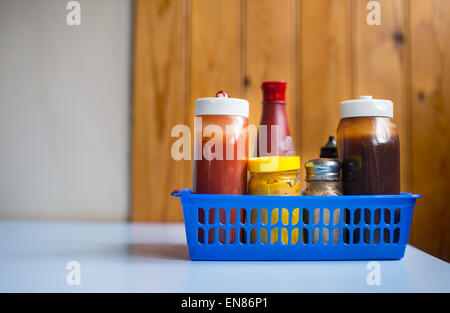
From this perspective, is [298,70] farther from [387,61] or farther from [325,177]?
[325,177]

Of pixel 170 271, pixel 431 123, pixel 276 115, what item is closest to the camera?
pixel 170 271

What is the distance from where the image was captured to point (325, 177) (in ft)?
2.00

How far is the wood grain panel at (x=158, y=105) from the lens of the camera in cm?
108

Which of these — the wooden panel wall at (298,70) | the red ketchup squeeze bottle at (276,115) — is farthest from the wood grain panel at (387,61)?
the red ketchup squeeze bottle at (276,115)

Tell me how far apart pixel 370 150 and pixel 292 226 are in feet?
0.59

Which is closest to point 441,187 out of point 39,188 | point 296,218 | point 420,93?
point 420,93

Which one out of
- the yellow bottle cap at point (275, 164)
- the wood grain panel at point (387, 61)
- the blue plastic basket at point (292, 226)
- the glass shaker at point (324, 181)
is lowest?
the blue plastic basket at point (292, 226)

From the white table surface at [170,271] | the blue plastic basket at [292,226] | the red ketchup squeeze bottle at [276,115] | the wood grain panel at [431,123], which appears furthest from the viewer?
the wood grain panel at [431,123]

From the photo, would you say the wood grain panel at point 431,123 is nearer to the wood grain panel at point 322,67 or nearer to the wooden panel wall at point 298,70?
the wooden panel wall at point 298,70

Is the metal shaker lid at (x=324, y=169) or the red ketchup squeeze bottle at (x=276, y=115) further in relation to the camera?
the red ketchup squeeze bottle at (x=276, y=115)

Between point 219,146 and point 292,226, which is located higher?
point 219,146

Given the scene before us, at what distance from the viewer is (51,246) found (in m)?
0.71

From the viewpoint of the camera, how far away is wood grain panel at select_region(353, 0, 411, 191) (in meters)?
1.08

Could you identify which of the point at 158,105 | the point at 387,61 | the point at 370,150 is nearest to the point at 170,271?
the point at 370,150
